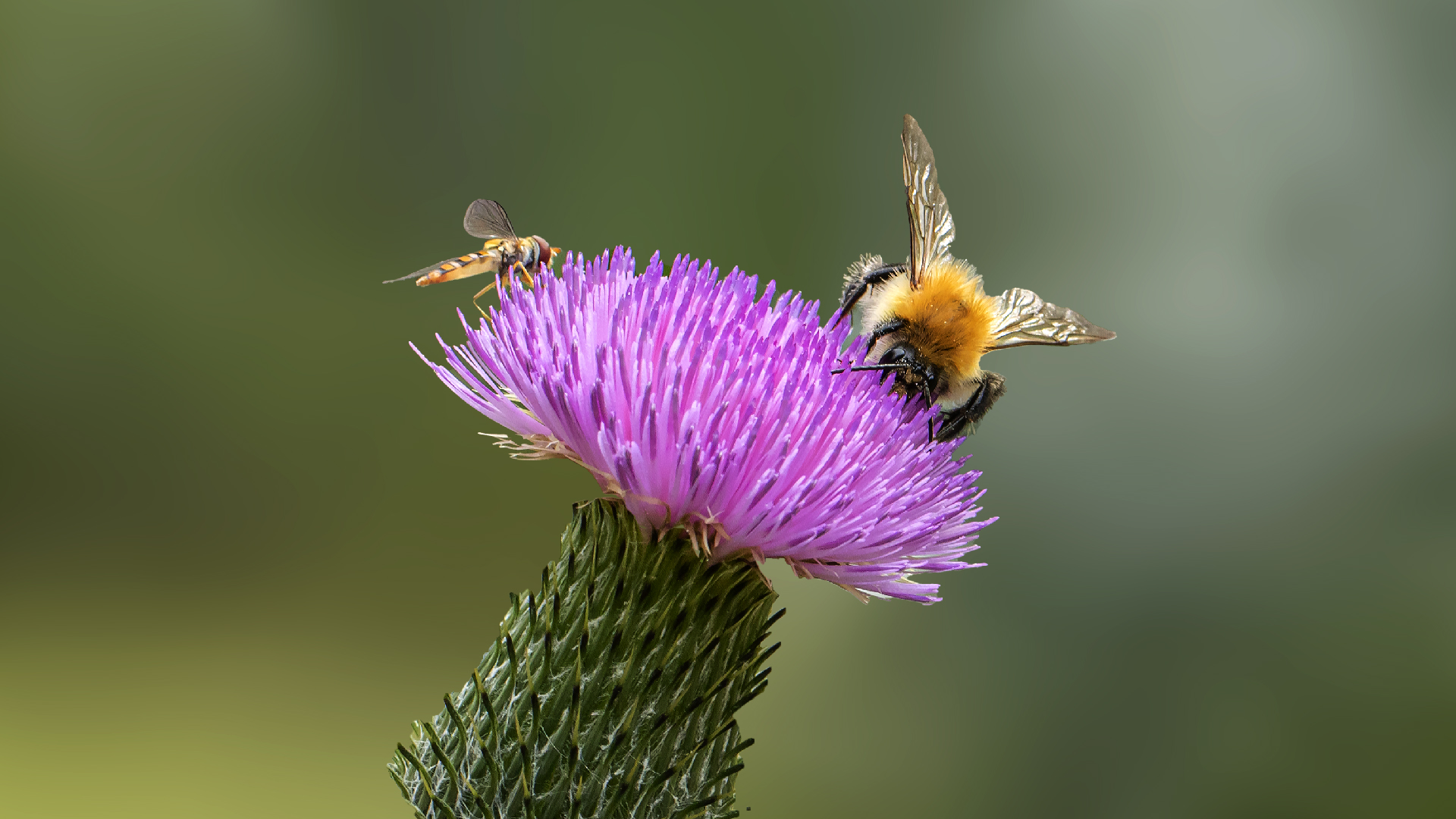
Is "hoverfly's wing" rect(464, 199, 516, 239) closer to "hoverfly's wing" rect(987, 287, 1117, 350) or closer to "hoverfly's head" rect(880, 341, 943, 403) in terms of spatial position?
"hoverfly's head" rect(880, 341, 943, 403)

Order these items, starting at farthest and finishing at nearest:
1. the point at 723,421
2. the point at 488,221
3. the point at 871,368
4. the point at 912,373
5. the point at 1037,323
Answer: the point at 488,221
the point at 1037,323
the point at 912,373
the point at 871,368
the point at 723,421

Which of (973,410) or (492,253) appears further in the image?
(492,253)

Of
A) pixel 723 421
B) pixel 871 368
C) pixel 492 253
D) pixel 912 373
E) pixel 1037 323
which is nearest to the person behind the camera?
pixel 723 421

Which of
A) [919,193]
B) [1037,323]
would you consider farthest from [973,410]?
[919,193]

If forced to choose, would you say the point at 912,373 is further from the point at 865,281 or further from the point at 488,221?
the point at 488,221

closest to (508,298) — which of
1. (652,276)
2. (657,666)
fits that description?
(652,276)

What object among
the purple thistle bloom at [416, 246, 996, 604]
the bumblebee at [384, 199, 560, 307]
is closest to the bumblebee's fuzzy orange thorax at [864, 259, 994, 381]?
the purple thistle bloom at [416, 246, 996, 604]

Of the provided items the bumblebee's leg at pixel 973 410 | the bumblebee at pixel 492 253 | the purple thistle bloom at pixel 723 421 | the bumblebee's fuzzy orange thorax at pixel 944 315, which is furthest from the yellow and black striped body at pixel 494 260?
the bumblebee's leg at pixel 973 410
